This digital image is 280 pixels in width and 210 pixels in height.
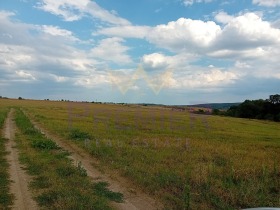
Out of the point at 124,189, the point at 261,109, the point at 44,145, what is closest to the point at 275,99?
the point at 261,109

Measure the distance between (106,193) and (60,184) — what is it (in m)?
1.45

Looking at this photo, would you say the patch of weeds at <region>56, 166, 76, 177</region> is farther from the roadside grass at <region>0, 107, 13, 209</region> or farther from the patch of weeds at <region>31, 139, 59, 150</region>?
the patch of weeds at <region>31, 139, 59, 150</region>

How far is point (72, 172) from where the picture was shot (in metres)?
11.4

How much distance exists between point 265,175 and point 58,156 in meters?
7.90

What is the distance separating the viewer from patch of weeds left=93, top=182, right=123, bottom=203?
8.78 meters

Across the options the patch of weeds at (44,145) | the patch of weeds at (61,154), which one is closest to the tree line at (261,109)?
the patch of weeds at (44,145)

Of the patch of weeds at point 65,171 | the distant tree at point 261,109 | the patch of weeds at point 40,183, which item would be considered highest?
the distant tree at point 261,109

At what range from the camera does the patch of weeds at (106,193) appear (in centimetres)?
878

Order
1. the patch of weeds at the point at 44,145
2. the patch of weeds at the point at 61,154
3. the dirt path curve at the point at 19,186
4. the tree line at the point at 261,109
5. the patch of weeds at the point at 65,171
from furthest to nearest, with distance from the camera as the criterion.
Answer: the tree line at the point at 261,109
the patch of weeds at the point at 44,145
the patch of weeds at the point at 61,154
the patch of weeds at the point at 65,171
the dirt path curve at the point at 19,186

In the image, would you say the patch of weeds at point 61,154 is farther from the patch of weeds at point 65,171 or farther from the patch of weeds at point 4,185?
the patch of weeds at point 65,171

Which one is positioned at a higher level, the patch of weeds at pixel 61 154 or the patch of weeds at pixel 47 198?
the patch of weeds at pixel 61 154

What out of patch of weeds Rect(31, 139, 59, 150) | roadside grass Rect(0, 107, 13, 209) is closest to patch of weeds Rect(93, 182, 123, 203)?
roadside grass Rect(0, 107, 13, 209)

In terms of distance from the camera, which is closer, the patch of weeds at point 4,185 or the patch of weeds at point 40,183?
the patch of weeds at point 4,185

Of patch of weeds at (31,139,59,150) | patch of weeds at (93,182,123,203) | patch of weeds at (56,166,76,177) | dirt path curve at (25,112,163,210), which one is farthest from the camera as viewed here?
patch of weeds at (31,139,59,150)
